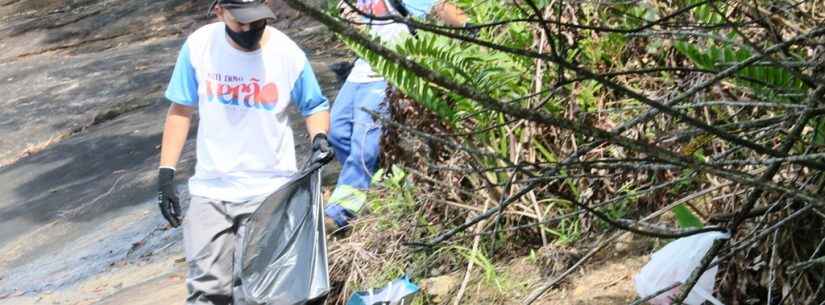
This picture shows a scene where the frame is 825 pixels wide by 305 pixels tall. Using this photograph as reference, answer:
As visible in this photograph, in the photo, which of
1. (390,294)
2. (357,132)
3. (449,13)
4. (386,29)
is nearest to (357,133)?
(357,132)

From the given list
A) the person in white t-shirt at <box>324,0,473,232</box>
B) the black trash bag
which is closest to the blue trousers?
the person in white t-shirt at <box>324,0,473,232</box>

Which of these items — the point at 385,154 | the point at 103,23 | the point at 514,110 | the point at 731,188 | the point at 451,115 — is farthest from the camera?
the point at 103,23

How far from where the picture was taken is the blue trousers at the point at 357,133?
→ 21.2ft

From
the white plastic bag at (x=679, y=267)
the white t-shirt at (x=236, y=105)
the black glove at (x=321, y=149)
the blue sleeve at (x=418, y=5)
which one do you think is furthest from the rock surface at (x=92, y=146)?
the white plastic bag at (x=679, y=267)

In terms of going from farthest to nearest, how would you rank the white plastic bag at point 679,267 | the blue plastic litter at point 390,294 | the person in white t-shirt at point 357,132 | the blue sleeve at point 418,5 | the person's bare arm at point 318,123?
the person in white t-shirt at point 357,132, the blue sleeve at point 418,5, the person's bare arm at point 318,123, the blue plastic litter at point 390,294, the white plastic bag at point 679,267

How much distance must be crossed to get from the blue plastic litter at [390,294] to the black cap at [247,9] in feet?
4.11

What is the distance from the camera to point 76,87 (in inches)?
574

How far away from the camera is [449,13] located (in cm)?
568

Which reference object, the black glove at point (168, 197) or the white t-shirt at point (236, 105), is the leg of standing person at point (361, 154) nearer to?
the white t-shirt at point (236, 105)

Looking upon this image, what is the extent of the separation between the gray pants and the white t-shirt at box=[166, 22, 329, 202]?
5 cm

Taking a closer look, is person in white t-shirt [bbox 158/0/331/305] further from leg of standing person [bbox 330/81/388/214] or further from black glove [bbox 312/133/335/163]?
leg of standing person [bbox 330/81/388/214]

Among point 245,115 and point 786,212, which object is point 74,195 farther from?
point 786,212

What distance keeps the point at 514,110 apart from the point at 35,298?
6594mm

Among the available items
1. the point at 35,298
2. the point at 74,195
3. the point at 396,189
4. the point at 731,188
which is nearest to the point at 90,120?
the point at 74,195
